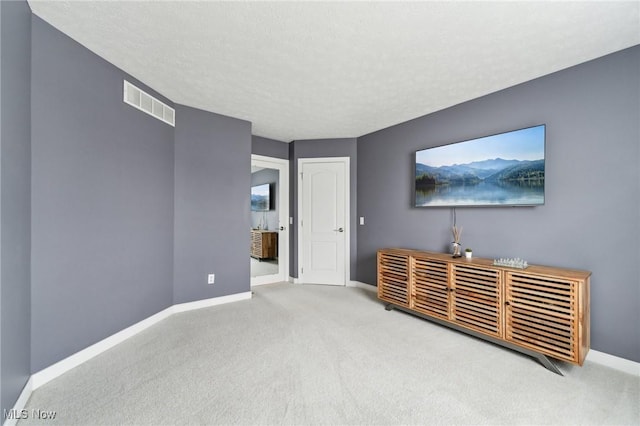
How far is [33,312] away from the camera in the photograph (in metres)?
1.83

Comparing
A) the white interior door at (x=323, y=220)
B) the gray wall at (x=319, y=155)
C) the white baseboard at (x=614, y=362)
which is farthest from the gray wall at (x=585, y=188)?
the white interior door at (x=323, y=220)

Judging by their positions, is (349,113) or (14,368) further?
(349,113)

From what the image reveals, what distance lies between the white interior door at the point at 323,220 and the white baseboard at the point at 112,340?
52.0 inches

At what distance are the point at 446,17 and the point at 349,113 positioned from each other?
5.79ft

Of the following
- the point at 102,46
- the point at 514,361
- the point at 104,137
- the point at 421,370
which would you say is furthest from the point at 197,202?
the point at 514,361

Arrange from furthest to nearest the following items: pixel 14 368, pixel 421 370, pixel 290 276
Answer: pixel 290 276 < pixel 421 370 < pixel 14 368

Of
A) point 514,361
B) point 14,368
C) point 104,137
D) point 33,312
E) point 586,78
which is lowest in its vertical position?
point 514,361

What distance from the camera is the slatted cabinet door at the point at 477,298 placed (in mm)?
2432

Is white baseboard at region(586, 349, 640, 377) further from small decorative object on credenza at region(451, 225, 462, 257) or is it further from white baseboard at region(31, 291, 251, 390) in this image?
white baseboard at region(31, 291, 251, 390)

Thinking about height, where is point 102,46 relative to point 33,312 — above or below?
above

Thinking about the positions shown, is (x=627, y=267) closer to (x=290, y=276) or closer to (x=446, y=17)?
(x=446, y=17)

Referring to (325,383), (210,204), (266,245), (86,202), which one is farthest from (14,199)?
(266,245)

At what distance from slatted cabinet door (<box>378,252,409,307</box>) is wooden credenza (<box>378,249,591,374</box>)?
12 mm

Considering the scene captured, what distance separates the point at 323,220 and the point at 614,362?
3.53 meters
